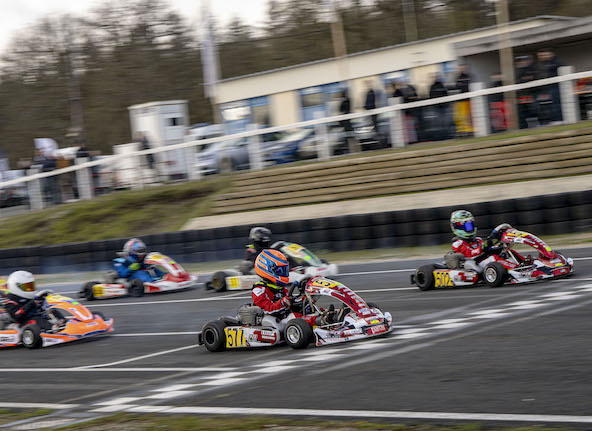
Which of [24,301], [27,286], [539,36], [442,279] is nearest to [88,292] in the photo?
[24,301]

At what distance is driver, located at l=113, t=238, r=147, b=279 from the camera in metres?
15.2

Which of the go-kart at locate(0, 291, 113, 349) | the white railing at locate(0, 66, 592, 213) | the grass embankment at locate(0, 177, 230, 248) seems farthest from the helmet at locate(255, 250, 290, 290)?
the grass embankment at locate(0, 177, 230, 248)

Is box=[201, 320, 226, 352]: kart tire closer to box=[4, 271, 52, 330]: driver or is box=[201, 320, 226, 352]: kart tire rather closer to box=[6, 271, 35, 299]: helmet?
box=[4, 271, 52, 330]: driver

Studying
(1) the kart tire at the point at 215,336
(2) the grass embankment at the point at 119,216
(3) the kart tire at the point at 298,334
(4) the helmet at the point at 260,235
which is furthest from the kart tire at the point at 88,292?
(3) the kart tire at the point at 298,334

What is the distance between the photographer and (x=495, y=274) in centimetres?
1086

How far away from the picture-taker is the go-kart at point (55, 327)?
10.9 m

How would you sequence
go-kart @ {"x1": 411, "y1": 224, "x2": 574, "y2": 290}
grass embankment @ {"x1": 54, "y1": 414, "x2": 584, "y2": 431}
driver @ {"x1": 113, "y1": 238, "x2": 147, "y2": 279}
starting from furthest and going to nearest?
1. driver @ {"x1": 113, "y1": 238, "x2": 147, "y2": 279}
2. go-kart @ {"x1": 411, "y1": 224, "x2": 574, "y2": 290}
3. grass embankment @ {"x1": 54, "y1": 414, "x2": 584, "y2": 431}

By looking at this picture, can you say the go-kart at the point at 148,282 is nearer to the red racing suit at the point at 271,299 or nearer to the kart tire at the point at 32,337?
the kart tire at the point at 32,337

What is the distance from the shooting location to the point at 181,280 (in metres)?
14.9

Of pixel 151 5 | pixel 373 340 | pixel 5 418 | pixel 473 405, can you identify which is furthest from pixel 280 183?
pixel 151 5

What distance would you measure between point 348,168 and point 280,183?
1688 mm

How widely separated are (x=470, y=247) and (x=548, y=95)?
7.07m

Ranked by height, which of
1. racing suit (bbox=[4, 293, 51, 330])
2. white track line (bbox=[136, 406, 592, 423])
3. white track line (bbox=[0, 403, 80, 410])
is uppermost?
racing suit (bbox=[4, 293, 51, 330])

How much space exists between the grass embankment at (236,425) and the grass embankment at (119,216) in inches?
545
